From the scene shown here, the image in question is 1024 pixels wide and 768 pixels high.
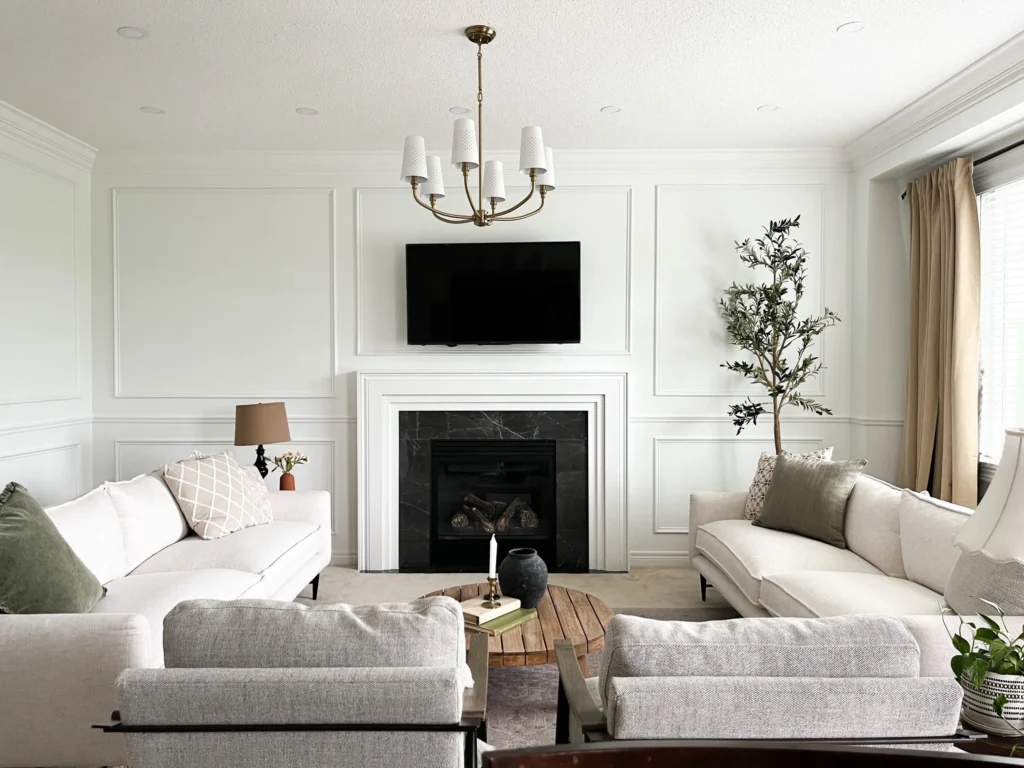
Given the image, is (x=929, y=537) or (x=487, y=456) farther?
(x=487, y=456)

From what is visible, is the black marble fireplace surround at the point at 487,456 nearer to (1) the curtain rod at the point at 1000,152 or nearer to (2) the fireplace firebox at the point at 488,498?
(2) the fireplace firebox at the point at 488,498

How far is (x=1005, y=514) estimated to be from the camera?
1772mm

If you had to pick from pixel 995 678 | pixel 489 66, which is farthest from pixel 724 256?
pixel 995 678

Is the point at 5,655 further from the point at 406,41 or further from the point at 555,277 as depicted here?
the point at 555,277

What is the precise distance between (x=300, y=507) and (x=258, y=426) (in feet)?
1.88

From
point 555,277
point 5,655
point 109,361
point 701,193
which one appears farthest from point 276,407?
point 701,193

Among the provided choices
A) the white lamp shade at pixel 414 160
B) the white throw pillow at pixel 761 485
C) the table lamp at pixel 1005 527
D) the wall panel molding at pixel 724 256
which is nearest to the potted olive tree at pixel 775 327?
the wall panel molding at pixel 724 256

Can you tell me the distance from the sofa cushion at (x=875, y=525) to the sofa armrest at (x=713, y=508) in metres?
0.70

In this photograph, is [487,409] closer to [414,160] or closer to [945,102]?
[414,160]

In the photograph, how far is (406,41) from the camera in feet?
10.5

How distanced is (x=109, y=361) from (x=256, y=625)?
4178 mm

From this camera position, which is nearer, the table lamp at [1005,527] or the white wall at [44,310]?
the table lamp at [1005,527]

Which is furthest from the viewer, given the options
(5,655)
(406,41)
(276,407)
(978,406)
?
(276,407)

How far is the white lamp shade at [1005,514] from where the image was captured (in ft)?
5.72
